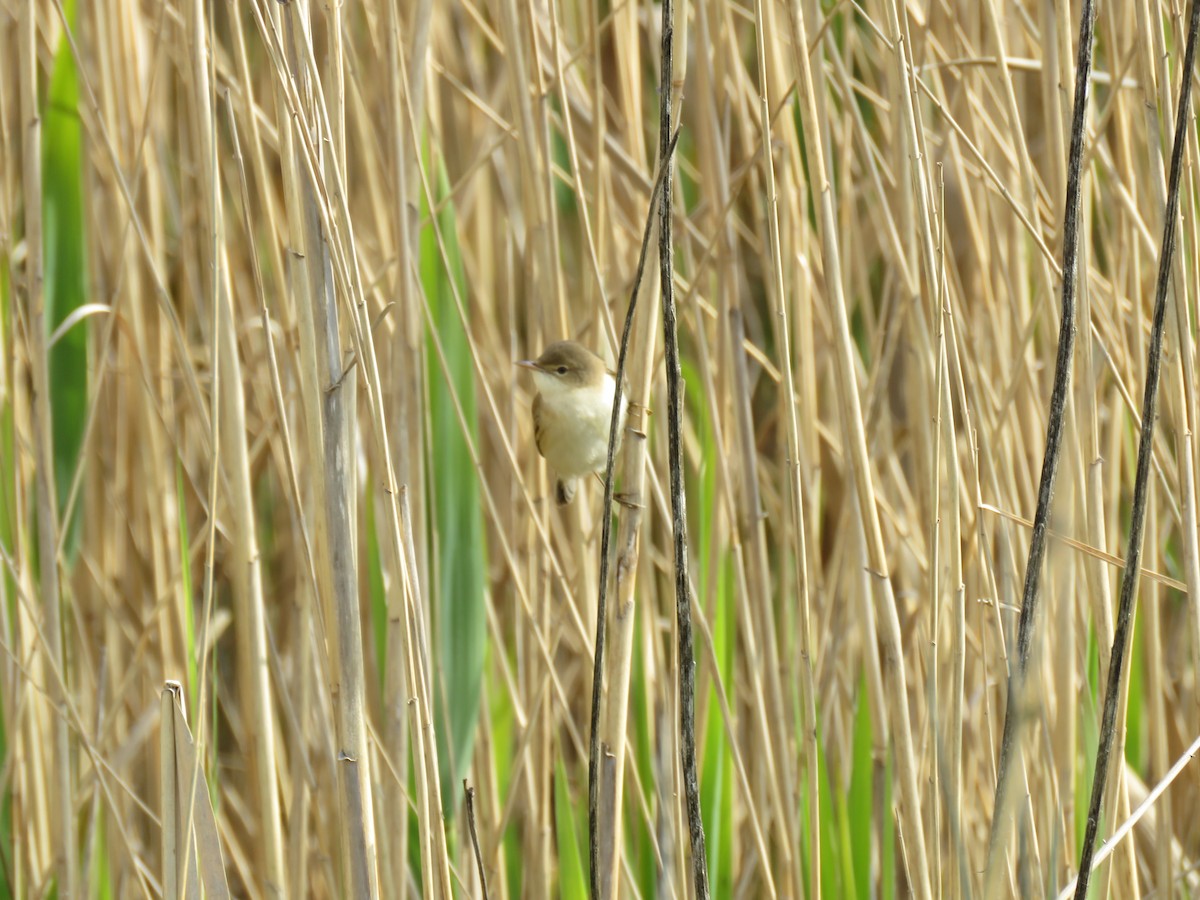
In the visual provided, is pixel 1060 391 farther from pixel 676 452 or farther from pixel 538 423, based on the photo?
pixel 538 423

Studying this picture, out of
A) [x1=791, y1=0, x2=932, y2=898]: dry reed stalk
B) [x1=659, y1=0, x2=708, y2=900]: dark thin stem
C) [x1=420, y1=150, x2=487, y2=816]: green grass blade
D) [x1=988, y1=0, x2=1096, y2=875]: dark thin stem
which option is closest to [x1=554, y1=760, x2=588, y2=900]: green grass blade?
[x1=420, y1=150, x2=487, y2=816]: green grass blade

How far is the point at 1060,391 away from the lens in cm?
103

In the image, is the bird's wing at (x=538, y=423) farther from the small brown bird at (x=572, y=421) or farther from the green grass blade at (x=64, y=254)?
the green grass blade at (x=64, y=254)

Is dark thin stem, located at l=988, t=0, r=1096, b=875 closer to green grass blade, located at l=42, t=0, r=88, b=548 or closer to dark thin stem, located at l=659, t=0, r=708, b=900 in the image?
dark thin stem, located at l=659, t=0, r=708, b=900

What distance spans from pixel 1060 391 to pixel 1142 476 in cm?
9

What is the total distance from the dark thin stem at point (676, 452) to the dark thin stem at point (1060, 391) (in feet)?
0.83

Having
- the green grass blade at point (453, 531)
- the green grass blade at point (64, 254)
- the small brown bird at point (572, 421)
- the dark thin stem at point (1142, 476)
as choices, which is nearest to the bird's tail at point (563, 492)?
the small brown bird at point (572, 421)

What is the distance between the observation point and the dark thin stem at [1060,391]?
39.9 inches

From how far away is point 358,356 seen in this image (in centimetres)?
129

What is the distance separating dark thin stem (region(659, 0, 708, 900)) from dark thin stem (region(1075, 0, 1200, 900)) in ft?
1.06

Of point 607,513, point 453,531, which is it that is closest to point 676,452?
point 607,513

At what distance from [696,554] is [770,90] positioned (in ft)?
→ 2.15

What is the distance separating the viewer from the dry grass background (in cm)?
132

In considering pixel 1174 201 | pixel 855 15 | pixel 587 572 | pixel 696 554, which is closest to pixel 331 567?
pixel 587 572
